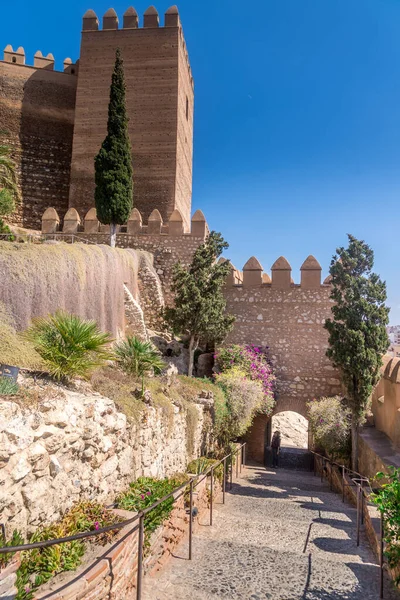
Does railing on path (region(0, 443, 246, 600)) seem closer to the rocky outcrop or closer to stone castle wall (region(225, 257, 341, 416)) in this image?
the rocky outcrop

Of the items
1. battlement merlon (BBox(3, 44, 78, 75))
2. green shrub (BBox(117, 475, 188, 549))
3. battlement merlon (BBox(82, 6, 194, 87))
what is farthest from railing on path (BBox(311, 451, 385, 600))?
battlement merlon (BBox(3, 44, 78, 75))

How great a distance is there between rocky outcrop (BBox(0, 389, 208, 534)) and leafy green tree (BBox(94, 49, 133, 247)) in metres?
10.0

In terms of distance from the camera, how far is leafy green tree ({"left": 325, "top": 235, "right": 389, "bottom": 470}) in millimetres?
12211

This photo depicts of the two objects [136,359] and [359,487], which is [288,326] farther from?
[359,487]

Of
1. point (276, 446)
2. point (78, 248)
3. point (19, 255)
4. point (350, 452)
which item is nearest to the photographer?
point (19, 255)

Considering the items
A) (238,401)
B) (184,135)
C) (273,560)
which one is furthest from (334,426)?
(184,135)

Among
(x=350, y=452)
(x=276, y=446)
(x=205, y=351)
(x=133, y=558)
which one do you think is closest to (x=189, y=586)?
(x=133, y=558)

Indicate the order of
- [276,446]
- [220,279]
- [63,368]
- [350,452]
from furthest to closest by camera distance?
[276,446]
[220,279]
[350,452]
[63,368]

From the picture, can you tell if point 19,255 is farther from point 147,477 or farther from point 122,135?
point 122,135

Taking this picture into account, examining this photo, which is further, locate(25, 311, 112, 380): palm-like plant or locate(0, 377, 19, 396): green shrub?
locate(25, 311, 112, 380): palm-like plant

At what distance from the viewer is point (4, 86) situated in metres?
21.8

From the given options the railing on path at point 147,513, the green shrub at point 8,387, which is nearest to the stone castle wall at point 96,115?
the railing on path at point 147,513

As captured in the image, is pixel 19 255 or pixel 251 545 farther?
pixel 19 255

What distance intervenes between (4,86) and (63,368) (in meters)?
21.4
